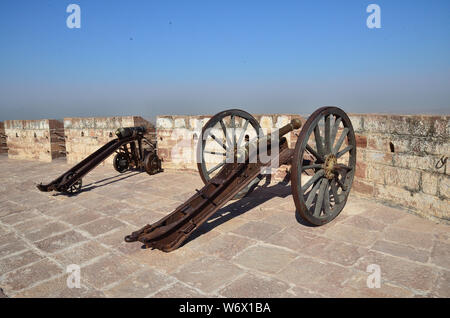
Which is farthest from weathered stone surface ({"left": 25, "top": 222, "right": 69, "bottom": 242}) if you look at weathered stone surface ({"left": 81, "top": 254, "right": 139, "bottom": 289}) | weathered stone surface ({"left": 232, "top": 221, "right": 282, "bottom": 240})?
weathered stone surface ({"left": 232, "top": 221, "right": 282, "bottom": 240})

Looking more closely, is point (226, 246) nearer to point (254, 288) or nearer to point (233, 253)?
point (233, 253)

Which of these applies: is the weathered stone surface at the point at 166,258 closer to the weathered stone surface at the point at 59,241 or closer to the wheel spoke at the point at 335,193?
the weathered stone surface at the point at 59,241

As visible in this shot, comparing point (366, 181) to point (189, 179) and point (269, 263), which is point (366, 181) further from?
point (189, 179)

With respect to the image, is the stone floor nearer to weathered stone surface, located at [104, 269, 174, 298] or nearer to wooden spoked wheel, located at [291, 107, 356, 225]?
weathered stone surface, located at [104, 269, 174, 298]

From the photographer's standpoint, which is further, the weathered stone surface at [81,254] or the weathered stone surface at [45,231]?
the weathered stone surface at [45,231]

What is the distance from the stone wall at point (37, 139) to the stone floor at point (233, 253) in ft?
17.7

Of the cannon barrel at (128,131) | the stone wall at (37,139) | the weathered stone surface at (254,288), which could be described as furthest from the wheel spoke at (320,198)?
the stone wall at (37,139)

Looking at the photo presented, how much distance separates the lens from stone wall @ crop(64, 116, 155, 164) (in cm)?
778

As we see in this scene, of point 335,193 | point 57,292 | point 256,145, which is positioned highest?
point 256,145

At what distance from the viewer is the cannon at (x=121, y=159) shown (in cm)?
561

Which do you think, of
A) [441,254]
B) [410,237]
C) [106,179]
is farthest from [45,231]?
[441,254]

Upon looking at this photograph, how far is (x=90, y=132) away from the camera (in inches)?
338

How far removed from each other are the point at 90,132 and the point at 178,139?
296cm

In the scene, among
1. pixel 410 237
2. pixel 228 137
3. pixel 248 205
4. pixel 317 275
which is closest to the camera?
pixel 317 275
